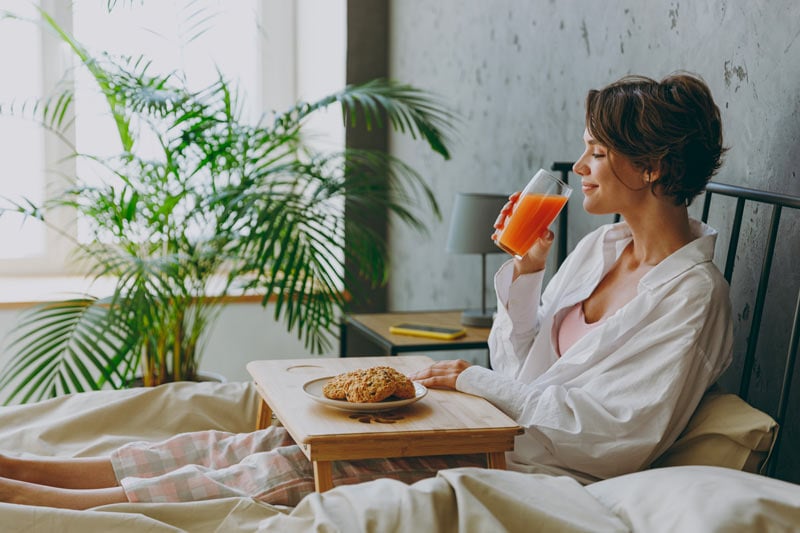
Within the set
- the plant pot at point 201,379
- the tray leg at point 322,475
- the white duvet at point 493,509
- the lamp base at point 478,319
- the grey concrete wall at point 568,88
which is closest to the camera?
the white duvet at point 493,509

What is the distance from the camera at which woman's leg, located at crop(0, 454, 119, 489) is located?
1.69 meters

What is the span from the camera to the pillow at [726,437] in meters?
1.54

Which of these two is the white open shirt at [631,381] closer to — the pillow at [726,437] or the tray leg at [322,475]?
the pillow at [726,437]

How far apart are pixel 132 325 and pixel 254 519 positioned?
1.15 m

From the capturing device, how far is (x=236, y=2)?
4.26 m

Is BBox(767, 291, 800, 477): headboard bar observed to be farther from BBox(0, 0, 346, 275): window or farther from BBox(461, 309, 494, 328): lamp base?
BBox(0, 0, 346, 275): window

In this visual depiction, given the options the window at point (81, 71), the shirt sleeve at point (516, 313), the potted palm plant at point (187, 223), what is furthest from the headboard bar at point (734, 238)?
the window at point (81, 71)

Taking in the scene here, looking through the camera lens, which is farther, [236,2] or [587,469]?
[236,2]

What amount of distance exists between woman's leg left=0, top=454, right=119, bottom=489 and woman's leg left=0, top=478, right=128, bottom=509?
10 cm

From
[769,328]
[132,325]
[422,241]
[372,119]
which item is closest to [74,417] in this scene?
[132,325]

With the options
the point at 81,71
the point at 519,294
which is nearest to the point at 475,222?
the point at 519,294

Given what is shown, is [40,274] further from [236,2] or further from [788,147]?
[788,147]

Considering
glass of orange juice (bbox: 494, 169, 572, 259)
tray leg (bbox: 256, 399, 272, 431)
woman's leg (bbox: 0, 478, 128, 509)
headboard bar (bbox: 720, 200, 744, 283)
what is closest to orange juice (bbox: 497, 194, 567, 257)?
glass of orange juice (bbox: 494, 169, 572, 259)

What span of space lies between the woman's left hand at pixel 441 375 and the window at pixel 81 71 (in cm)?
216
